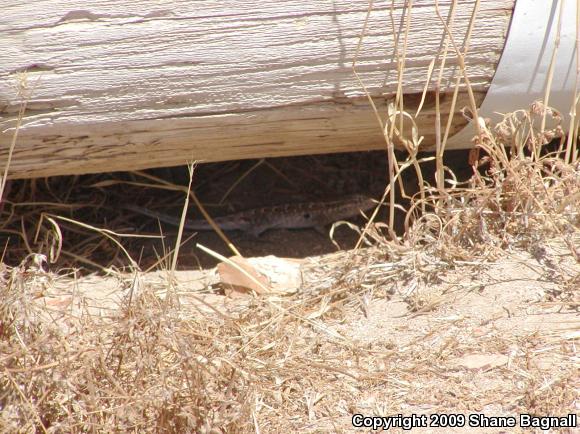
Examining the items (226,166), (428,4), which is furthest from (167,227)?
(428,4)

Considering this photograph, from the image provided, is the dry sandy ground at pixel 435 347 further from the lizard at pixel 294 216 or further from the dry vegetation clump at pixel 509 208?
the lizard at pixel 294 216

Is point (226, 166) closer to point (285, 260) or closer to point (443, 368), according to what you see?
point (285, 260)

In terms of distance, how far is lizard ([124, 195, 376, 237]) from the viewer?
19.6 ft

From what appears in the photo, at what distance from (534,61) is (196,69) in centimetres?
175

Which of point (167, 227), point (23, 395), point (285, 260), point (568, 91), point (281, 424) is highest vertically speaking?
point (568, 91)

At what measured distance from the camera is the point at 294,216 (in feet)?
20.1

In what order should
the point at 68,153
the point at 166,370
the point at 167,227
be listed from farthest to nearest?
the point at 167,227, the point at 68,153, the point at 166,370

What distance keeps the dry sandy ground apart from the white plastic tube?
2.83 ft

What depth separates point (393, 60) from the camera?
4.11 metres

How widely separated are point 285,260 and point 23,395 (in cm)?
215
